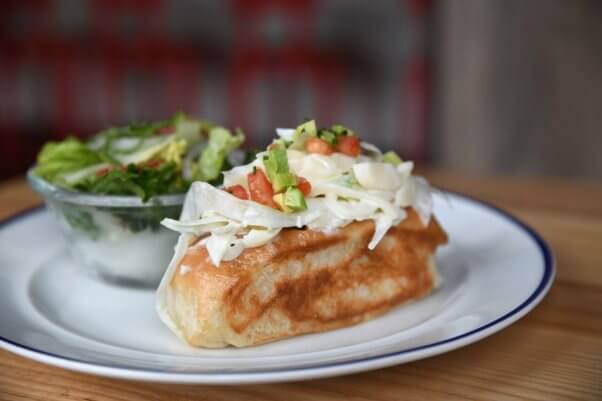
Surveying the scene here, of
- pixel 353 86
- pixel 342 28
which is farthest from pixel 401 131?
pixel 342 28

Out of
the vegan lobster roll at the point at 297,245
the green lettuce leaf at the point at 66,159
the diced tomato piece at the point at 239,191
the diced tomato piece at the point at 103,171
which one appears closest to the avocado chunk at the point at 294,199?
the vegan lobster roll at the point at 297,245

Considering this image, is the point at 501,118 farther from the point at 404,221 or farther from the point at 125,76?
the point at 404,221

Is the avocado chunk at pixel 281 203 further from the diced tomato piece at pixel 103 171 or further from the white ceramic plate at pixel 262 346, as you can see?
the diced tomato piece at pixel 103 171

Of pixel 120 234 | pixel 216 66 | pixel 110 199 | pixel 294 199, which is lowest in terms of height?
pixel 216 66

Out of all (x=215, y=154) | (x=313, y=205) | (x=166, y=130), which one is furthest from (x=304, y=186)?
(x=166, y=130)

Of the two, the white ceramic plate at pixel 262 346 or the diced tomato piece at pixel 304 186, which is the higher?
the diced tomato piece at pixel 304 186

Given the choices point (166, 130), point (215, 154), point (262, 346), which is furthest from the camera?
point (166, 130)

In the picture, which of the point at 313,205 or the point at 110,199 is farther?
the point at 110,199

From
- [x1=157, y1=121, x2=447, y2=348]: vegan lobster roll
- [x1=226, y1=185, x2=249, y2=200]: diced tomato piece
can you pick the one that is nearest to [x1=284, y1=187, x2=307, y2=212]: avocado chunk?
[x1=157, y1=121, x2=447, y2=348]: vegan lobster roll

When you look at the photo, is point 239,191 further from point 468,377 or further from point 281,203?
point 468,377
